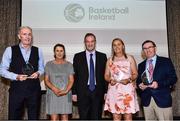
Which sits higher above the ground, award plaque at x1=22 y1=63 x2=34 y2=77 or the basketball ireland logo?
the basketball ireland logo

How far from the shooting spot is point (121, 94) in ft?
11.2

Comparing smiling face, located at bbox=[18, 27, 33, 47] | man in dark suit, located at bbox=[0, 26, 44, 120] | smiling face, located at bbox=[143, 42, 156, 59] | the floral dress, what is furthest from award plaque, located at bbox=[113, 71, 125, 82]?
smiling face, located at bbox=[18, 27, 33, 47]

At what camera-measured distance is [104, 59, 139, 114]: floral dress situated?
339 centimetres

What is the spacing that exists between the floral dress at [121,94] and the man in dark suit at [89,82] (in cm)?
16

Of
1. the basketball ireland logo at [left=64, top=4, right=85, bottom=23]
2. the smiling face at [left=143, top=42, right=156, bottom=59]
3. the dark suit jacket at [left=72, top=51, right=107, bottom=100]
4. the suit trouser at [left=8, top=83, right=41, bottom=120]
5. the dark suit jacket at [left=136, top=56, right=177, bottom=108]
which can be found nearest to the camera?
the suit trouser at [left=8, top=83, right=41, bottom=120]

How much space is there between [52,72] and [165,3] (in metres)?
2.25

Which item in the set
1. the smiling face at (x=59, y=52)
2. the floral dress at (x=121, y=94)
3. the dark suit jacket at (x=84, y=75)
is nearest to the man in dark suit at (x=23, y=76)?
the smiling face at (x=59, y=52)

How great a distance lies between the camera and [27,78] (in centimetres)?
324

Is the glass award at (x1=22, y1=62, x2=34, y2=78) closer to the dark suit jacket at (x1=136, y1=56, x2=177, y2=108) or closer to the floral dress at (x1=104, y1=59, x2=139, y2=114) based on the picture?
the floral dress at (x1=104, y1=59, x2=139, y2=114)

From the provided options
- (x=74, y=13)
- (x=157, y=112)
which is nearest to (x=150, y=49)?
(x=157, y=112)

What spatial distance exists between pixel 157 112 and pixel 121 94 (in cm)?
45

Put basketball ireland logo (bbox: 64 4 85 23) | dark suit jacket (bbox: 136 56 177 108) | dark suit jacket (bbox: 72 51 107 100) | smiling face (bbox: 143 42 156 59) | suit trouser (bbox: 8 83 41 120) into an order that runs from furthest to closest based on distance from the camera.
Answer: basketball ireland logo (bbox: 64 4 85 23), dark suit jacket (bbox: 72 51 107 100), smiling face (bbox: 143 42 156 59), dark suit jacket (bbox: 136 56 177 108), suit trouser (bbox: 8 83 41 120)

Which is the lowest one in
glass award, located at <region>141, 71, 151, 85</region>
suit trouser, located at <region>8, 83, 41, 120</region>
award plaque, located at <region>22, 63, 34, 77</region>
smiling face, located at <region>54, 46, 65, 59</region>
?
suit trouser, located at <region>8, 83, 41, 120</region>

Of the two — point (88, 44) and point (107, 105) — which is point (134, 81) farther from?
point (88, 44)
